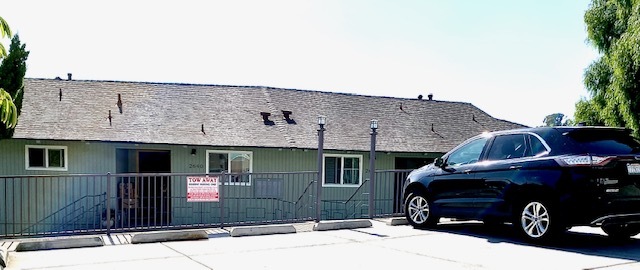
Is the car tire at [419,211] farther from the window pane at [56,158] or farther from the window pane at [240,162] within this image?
the window pane at [56,158]

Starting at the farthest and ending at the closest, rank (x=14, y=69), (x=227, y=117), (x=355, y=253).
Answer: (x=227, y=117)
(x=14, y=69)
(x=355, y=253)

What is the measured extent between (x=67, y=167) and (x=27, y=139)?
4.45ft

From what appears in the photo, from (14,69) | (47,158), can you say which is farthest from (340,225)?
(47,158)

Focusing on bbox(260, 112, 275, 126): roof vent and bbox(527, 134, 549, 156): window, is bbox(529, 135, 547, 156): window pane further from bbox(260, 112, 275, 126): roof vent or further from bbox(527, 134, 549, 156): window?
bbox(260, 112, 275, 126): roof vent

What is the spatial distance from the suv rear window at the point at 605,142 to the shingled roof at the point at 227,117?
10.6 m

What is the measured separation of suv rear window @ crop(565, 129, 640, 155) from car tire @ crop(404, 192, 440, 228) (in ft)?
8.92

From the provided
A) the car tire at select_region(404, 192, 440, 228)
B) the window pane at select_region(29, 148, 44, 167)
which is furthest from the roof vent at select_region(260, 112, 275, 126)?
the car tire at select_region(404, 192, 440, 228)

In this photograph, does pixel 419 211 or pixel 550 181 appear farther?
pixel 419 211

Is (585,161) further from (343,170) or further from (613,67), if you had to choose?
(343,170)

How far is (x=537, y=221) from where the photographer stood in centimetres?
699

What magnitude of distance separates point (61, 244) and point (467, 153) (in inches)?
245

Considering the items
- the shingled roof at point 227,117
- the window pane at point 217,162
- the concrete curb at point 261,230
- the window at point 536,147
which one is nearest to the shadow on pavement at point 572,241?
the window at point 536,147

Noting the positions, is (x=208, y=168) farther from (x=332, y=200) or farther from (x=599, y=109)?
(x=599, y=109)

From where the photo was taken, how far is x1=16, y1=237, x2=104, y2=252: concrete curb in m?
6.80
